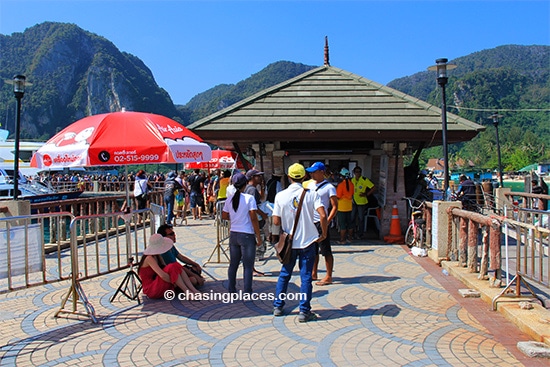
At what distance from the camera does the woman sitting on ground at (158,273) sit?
623 cm

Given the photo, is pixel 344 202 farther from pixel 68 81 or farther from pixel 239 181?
pixel 68 81

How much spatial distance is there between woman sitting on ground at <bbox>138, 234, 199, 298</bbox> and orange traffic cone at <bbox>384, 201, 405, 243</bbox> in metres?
5.55

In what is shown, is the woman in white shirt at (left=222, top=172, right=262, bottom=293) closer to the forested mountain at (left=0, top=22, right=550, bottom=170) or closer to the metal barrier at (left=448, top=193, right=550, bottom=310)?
the metal barrier at (left=448, top=193, right=550, bottom=310)

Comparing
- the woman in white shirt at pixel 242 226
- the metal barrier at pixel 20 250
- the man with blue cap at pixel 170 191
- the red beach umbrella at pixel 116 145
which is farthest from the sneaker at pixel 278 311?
the man with blue cap at pixel 170 191

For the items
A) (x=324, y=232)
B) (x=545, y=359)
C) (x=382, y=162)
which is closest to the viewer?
(x=545, y=359)

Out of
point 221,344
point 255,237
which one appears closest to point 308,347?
point 221,344

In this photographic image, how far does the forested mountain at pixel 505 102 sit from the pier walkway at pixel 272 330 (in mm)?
81187

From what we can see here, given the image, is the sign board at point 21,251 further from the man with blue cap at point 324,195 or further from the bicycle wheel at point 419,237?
the bicycle wheel at point 419,237

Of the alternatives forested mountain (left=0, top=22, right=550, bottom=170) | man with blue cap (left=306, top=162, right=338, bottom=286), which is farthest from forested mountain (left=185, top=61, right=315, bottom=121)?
man with blue cap (left=306, top=162, right=338, bottom=286)

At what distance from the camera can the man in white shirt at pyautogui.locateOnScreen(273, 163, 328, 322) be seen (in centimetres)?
530

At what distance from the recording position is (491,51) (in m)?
177

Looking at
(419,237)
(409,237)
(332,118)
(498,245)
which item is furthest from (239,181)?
(409,237)

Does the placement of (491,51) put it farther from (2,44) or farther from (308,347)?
(308,347)

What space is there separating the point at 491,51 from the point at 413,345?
198 meters
